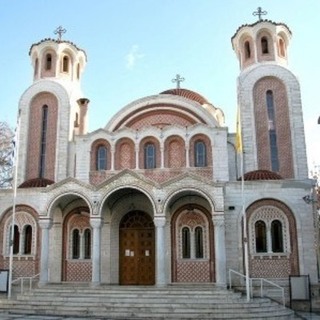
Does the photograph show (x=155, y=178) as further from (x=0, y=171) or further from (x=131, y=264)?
(x=0, y=171)

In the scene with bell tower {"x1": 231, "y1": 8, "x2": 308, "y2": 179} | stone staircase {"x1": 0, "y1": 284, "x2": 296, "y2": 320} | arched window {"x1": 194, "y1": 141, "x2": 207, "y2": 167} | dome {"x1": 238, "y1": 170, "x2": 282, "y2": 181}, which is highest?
bell tower {"x1": 231, "y1": 8, "x2": 308, "y2": 179}

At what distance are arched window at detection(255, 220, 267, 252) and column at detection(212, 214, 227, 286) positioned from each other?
2.50 metres

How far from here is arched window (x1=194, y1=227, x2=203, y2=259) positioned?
2108 cm

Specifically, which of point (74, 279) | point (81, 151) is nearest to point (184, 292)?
point (74, 279)

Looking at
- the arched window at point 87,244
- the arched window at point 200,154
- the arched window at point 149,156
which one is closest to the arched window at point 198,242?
the arched window at point 200,154

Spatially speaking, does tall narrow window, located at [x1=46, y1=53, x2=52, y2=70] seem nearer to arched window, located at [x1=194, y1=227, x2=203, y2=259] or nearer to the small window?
the small window

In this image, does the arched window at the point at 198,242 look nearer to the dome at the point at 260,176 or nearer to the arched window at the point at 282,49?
the dome at the point at 260,176

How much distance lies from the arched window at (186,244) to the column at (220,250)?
298 centimetres

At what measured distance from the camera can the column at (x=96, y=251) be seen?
1886 centimetres

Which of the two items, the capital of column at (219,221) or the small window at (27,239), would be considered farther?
the small window at (27,239)

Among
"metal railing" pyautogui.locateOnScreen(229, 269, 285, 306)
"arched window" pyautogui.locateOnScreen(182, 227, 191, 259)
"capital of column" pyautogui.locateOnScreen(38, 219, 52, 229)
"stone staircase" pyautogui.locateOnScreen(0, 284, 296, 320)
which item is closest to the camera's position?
"stone staircase" pyautogui.locateOnScreen(0, 284, 296, 320)

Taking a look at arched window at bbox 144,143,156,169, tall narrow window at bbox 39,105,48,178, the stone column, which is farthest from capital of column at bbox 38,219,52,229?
tall narrow window at bbox 39,105,48,178

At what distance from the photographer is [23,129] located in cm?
2716

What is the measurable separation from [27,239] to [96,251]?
5.31 m
